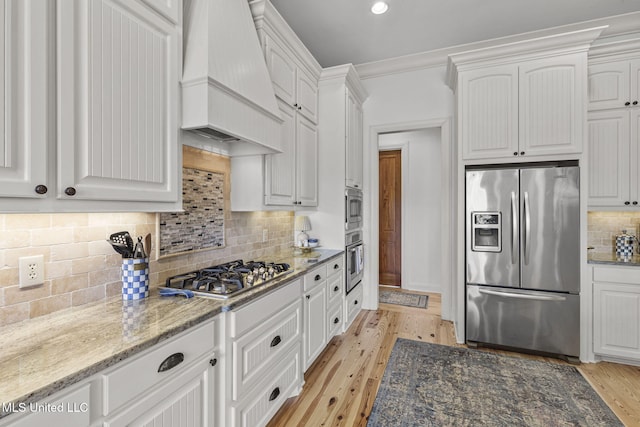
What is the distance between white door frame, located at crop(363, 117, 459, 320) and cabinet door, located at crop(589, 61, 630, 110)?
49.8 inches

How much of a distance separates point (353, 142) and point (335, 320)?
76.6 inches

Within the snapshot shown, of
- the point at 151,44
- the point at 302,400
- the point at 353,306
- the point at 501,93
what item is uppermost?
the point at 501,93

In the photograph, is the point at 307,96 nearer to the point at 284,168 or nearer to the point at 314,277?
the point at 284,168

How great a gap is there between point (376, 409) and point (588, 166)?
9.23 ft

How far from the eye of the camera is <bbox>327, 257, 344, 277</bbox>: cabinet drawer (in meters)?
2.69

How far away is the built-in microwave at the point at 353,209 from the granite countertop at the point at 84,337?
1.82m

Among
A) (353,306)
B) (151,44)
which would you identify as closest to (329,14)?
(151,44)

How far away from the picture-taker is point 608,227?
9.77 feet

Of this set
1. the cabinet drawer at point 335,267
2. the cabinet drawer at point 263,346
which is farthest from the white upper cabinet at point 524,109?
the cabinet drawer at point 263,346

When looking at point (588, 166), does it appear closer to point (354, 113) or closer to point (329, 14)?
point (354, 113)

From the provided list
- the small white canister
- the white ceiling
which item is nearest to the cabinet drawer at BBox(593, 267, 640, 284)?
the small white canister

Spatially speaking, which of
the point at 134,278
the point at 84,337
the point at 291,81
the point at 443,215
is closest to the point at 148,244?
the point at 134,278

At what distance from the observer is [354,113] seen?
140 inches

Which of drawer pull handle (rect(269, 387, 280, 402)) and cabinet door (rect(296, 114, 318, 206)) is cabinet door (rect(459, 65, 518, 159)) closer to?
cabinet door (rect(296, 114, 318, 206))
